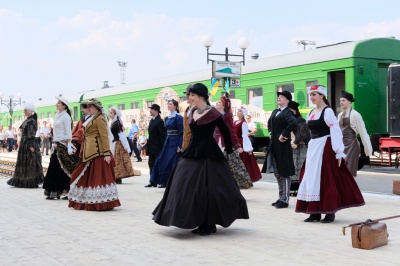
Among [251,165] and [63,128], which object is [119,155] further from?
[251,165]

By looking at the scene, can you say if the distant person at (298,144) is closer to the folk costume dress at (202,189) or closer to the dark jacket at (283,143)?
the dark jacket at (283,143)

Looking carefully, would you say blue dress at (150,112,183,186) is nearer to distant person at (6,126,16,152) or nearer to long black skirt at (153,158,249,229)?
long black skirt at (153,158,249,229)

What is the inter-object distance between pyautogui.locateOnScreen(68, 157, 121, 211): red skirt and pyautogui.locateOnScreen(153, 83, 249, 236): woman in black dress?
2.30 meters

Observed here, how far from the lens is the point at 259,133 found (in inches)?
776

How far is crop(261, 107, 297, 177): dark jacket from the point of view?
8961 millimetres

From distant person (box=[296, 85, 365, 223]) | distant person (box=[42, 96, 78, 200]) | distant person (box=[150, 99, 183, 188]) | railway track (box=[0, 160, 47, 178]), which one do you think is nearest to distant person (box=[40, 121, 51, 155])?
railway track (box=[0, 160, 47, 178])

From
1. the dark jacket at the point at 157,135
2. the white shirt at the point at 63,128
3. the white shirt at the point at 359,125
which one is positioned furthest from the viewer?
the dark jacket at the point at 157,135

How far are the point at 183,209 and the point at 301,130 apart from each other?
4.37 meters

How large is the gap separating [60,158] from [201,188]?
15.0ft

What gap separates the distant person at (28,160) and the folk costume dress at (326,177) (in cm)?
674

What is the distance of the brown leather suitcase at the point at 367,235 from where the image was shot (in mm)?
5738

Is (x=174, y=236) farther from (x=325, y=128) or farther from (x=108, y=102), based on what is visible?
(x=108, y=102)

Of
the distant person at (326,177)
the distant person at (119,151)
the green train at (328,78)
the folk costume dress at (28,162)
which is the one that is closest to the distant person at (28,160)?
the folk costume dress at (28,162)

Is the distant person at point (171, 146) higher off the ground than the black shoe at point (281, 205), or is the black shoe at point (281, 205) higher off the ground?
the distant person at point (171, 146)
